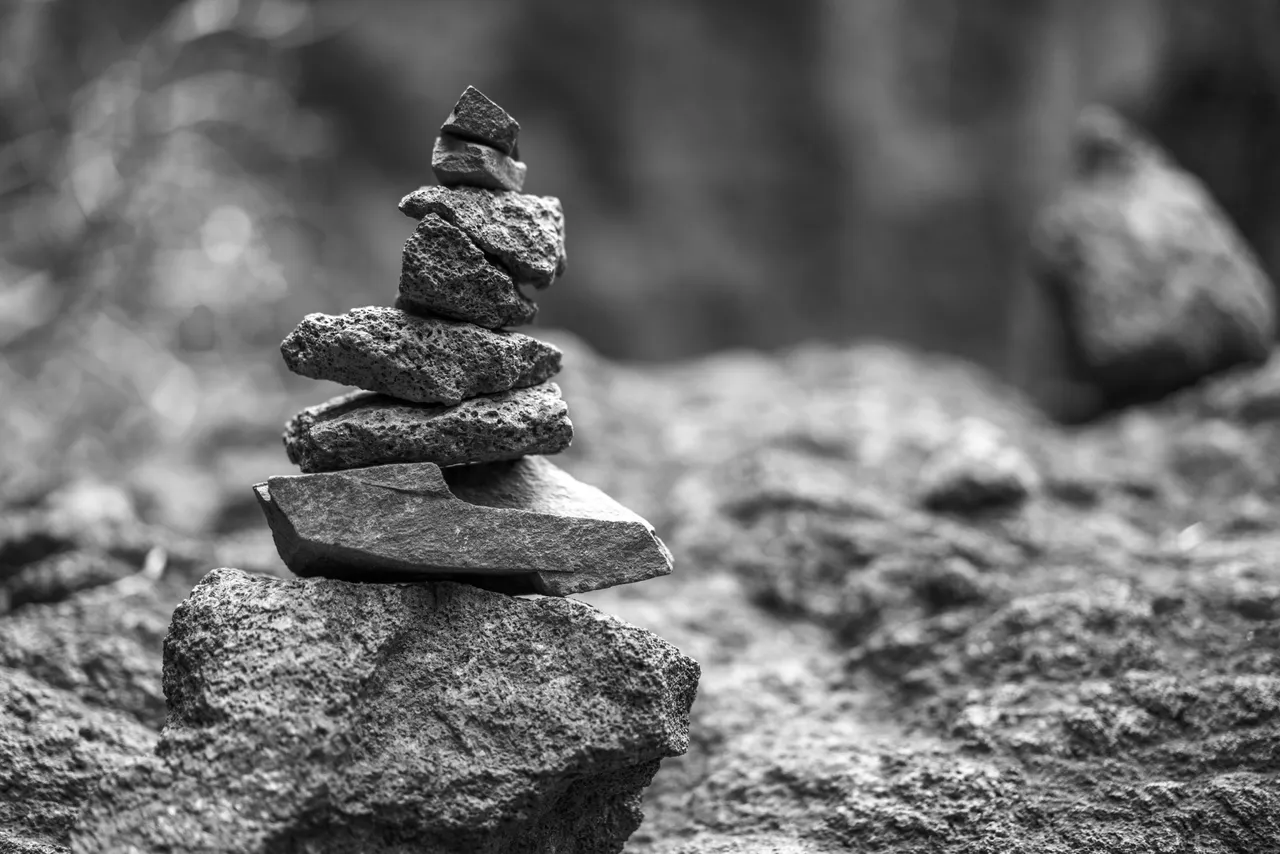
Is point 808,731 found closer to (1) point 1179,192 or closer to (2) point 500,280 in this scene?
(2) point 500,280

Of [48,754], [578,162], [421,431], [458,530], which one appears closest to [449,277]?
[421,431]

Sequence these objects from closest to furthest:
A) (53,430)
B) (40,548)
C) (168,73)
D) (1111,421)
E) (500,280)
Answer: (500,280)
(40,548)
(1111,421)
(53,430)
(168,73)

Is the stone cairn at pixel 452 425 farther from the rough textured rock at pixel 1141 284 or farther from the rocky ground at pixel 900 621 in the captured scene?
the rough textured rock at pixel 1141 284

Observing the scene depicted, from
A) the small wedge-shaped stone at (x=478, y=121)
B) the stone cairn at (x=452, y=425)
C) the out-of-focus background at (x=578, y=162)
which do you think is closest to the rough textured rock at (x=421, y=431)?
the stone cairn at (x=452, y=425)

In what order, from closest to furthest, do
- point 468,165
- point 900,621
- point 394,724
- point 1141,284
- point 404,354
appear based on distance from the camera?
1. point 394,724
2. point 404,354
3. point 468,165
4. point 900,621
5. point 1141,284

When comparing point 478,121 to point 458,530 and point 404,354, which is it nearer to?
point 404,354

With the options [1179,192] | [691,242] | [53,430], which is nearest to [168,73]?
[53,430]

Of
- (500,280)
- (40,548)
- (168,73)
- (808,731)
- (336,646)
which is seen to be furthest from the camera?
(168,73)
